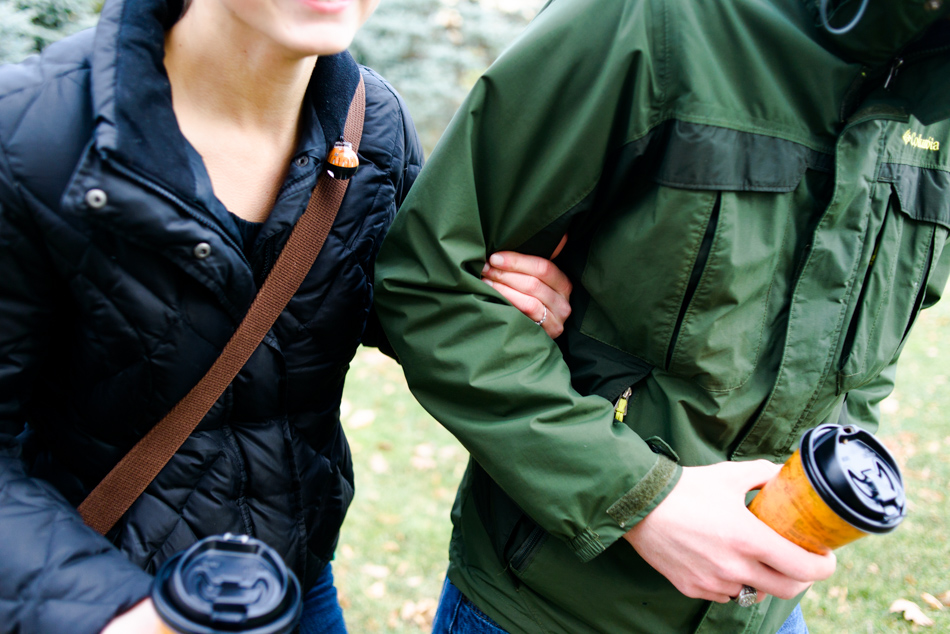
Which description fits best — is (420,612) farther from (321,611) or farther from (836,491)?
(836,491)

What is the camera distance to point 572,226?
1.52 meters

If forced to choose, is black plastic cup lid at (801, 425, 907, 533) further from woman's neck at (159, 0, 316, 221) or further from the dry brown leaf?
the dry brown leaf

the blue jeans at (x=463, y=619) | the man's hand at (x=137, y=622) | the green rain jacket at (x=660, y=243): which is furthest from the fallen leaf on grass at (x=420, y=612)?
the man's hand at (x=137, y=622)

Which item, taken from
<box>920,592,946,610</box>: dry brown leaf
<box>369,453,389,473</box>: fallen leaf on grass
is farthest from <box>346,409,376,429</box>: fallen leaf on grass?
<box>920,592,946,610</box>: dry brown leaf

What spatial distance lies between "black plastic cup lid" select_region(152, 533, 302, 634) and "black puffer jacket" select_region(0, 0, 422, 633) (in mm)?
242

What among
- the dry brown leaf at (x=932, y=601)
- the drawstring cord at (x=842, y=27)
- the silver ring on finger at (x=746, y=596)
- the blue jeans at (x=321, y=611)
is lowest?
the dry brown leaf at (x=932, y=601)

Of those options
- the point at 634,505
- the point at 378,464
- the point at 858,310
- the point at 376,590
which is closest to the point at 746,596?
the point at 634,505

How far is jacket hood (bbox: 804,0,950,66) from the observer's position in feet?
4.01

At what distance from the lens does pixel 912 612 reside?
3.63 meters

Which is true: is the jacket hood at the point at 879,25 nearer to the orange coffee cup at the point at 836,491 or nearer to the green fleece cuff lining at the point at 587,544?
the orange coffee cup at the point at 836,491

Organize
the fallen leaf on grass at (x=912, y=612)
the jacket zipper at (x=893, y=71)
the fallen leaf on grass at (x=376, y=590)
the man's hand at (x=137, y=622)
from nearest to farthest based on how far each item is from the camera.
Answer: the man's hand at (x=137, y=622)
the jacket zipper at (x=893, y=71)
the fallen leaf on grass at (x=912, y=612)
the fallen leaf on grass at (x=376, y=590)

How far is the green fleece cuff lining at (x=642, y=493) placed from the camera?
139cm

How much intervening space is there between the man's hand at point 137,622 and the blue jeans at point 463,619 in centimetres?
81

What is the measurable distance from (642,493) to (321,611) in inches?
46.3
